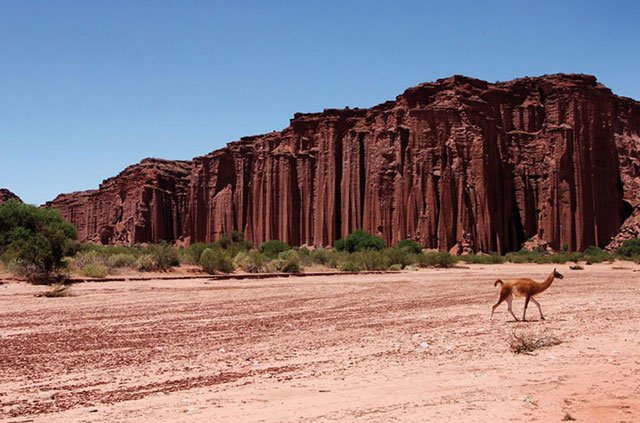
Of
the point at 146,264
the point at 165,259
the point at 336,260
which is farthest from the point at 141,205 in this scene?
the point at 146,264

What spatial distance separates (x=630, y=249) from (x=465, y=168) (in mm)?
18381

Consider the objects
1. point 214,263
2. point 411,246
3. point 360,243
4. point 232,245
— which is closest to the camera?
point 214,263

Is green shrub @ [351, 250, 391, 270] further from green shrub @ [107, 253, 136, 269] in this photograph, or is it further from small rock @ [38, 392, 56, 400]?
small rock @ [38, 392, 56, 400]

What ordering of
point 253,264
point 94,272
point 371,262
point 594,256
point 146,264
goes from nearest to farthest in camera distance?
point 94,272 < point 146,264 < point 253,264 < point 371,262 < point 594,256

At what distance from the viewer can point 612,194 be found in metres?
72.9

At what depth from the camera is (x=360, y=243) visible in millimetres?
64125

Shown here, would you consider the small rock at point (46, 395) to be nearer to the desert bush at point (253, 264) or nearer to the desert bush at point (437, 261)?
the desert bush at point (253, 264)

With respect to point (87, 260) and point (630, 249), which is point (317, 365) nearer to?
point (87, 260)

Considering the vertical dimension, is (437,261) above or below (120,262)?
below

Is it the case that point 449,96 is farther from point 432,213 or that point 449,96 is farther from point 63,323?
point 63,323

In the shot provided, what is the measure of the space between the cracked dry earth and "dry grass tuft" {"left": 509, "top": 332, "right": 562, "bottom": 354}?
143 mm

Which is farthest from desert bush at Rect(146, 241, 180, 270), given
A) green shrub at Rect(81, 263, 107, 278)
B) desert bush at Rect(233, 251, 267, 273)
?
green shrub at Rect(81, 263, 107, 278)

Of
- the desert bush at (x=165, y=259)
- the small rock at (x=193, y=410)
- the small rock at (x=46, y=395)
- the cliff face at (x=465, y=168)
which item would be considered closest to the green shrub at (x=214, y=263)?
the desert bush at (x=165, y=259)

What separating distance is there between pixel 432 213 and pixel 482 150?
8.77m
